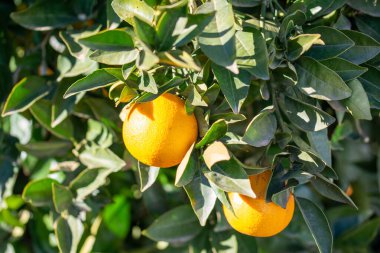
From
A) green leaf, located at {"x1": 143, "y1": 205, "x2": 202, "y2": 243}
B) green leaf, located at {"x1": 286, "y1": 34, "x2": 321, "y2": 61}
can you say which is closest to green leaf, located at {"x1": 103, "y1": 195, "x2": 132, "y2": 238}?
green leaf, located at {"x1": 143, "y1": 205, "x2": 202, "y2": 243}

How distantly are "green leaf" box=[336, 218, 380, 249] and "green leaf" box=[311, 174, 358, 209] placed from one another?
555mm

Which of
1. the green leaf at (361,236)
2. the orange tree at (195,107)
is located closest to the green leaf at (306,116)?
the orange tree at (195,107)

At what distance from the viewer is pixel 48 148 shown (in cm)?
129

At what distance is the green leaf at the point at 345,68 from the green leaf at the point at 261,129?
12 cm

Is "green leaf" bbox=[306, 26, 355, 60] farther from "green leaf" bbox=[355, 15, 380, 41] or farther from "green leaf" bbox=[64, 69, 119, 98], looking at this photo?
"green leaf" bbox=[64, 69, 119, 98]

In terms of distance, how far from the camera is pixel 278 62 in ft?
3.08

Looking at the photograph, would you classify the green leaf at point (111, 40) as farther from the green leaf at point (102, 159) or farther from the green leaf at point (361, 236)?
the green leaf at point (361, 236)

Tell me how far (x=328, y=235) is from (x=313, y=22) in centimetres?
37

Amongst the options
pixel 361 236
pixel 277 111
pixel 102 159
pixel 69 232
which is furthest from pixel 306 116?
pixel 361 236

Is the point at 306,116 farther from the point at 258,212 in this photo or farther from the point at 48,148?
the point at 48,148

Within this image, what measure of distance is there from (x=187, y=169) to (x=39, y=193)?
18.4 inches

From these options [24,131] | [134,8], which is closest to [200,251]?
[24,131]

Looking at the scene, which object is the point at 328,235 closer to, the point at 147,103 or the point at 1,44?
the point at 147,103

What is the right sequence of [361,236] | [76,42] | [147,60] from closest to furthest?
[147,60] → [76,42] → [361,236]
